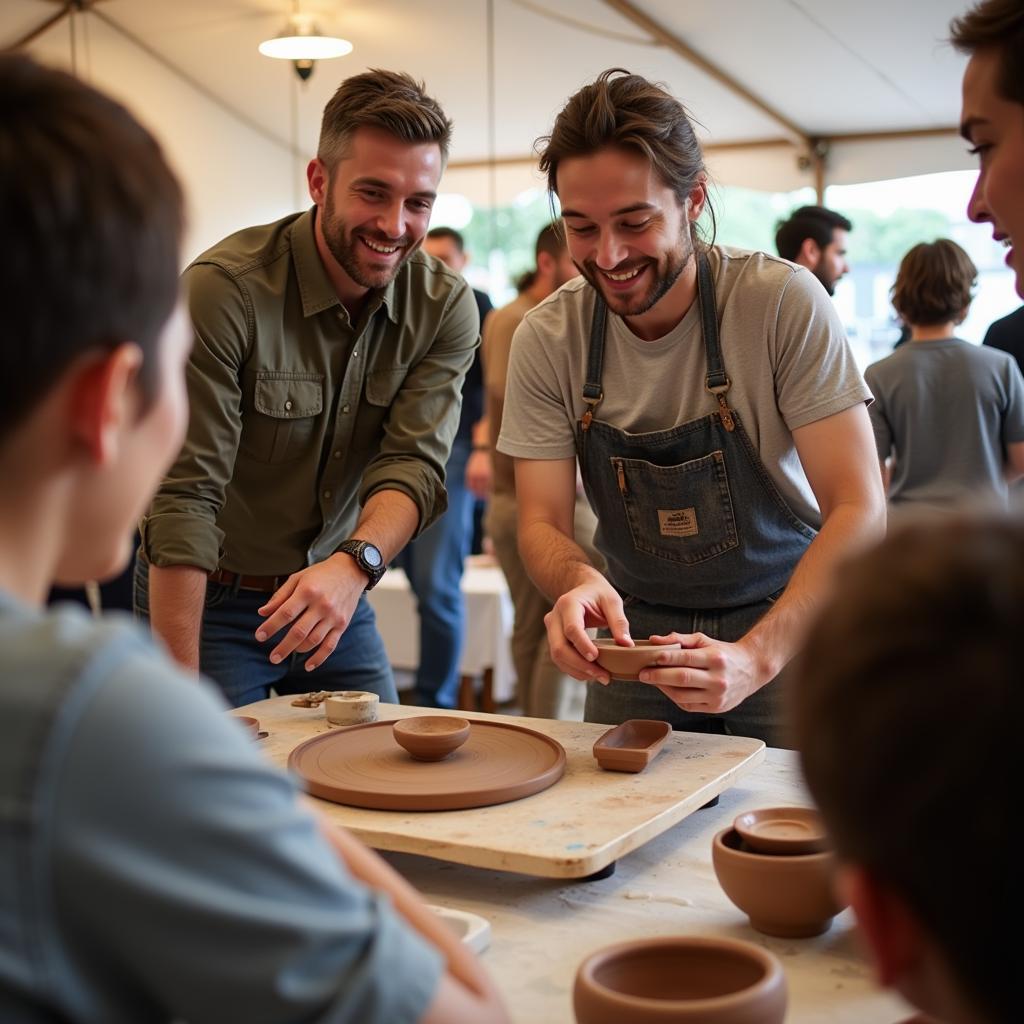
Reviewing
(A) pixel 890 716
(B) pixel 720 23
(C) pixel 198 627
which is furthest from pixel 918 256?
(A) pixel 890 716

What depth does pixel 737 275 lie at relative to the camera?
2381 mm

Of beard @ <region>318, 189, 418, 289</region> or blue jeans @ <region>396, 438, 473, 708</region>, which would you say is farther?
blue jeans @ <region>396, 438, 473, 708</region>

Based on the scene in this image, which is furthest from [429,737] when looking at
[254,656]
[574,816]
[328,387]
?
[328,387]

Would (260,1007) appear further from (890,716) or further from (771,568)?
(771,568)

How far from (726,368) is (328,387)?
810mm

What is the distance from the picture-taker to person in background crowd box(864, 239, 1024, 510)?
421cm

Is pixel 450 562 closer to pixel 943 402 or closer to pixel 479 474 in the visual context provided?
pixel 479 474

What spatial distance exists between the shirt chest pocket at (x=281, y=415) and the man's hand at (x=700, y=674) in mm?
941

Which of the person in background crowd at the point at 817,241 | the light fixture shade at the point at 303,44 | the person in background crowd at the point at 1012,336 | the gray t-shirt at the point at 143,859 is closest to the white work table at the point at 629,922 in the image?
the gray t-shirt at the point at 143,859

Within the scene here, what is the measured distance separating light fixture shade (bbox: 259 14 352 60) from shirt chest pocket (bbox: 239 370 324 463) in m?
4.11

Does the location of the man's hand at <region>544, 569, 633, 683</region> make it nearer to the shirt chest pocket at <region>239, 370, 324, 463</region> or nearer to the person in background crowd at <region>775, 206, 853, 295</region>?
the shirt chest pocket at <region>239, 370, 324, 463</region>

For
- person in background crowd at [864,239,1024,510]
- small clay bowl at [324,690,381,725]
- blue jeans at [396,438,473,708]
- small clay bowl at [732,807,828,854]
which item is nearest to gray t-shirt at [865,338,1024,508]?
person in background crowd at [864,239,1024,510]

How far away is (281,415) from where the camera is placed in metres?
2.50

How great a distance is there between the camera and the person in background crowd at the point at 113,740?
75cm
